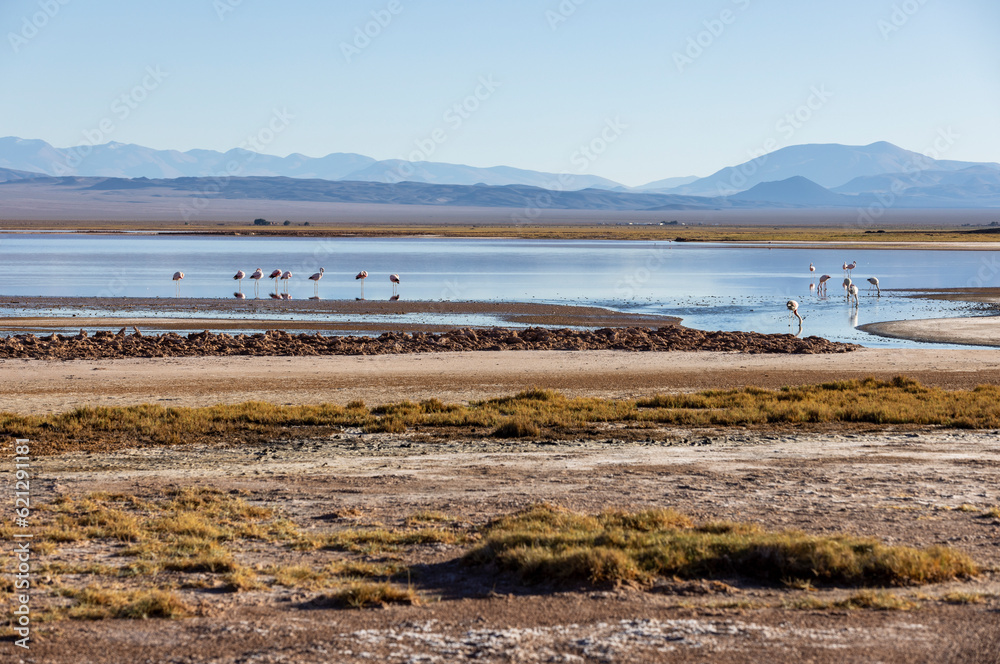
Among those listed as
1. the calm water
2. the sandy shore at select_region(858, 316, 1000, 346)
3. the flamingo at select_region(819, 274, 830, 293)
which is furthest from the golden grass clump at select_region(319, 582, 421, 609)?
the flamingo at select_region(819, 274, 830, 293)

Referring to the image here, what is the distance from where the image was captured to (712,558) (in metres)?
7.61

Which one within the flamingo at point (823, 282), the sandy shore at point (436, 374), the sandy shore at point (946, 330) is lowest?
the sandy shore at point (436, 374)

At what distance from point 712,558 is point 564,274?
4188 cm

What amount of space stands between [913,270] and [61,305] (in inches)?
1589

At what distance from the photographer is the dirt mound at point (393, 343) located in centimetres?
2322

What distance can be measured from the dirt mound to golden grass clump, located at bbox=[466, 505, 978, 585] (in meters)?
16.1

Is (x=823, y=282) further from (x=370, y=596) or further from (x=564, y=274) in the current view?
(x=370, y=596)

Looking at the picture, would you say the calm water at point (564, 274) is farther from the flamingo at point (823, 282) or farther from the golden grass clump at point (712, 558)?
the golden grass clump at point (712, 558)

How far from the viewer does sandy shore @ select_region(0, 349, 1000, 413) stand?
17922 millimetres

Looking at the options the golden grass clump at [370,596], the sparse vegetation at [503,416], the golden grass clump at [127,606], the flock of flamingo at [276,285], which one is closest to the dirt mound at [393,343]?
the sparse vegetation at [503,416]

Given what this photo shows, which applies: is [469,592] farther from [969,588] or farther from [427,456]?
[427,456]

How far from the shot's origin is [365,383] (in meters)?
19.4

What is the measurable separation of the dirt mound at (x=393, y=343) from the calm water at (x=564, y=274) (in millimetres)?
3630

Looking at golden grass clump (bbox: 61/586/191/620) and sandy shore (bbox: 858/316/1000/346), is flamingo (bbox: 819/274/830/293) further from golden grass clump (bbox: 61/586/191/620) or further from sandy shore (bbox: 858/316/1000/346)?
golden grass clump (bbox: 61/586/191/620)
